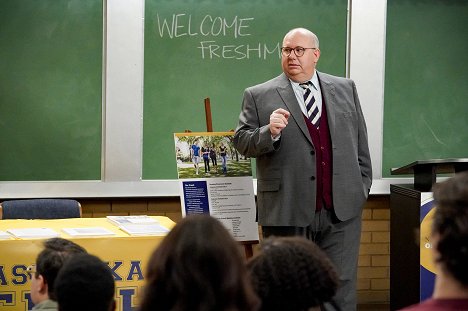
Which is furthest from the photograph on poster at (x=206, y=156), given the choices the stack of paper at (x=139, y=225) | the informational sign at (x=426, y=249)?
the informational sign at (x=426, y=249)

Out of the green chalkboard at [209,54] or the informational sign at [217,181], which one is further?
the green chalkboard at [209,54]

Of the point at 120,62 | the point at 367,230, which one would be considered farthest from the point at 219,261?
the point at 367,230

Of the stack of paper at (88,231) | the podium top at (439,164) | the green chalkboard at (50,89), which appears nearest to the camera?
the stack of paper at (88,231)

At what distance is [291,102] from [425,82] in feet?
6.28

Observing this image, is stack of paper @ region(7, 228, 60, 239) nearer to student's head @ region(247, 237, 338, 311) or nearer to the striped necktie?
the striped necktie

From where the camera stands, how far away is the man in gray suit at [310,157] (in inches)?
169

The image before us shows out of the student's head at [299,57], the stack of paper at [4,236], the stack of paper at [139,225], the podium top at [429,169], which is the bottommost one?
the stack of paper at [4,236]

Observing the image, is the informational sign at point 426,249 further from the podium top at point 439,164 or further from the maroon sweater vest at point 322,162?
the maroon sweater vest at point 322,162

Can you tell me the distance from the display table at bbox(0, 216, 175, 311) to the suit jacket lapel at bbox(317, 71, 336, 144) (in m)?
1.11

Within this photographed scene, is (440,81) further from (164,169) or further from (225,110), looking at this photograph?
(164,169)

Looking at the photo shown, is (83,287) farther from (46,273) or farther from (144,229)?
(144,229)

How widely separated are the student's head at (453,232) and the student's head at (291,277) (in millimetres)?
453

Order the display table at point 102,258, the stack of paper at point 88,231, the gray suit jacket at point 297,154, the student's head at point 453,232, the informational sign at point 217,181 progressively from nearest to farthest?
the student's head at point 453,232 → the display table at point 102,258 → the stack of paper at point 88,231 → the gray suit jacket at point 297,154 → the informational sign at point 217,181

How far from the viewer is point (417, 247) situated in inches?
186
